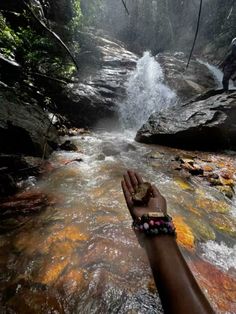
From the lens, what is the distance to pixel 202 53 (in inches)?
852

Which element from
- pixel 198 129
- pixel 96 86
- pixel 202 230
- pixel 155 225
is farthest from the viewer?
pixel 96 86

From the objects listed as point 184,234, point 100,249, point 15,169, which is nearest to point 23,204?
point 15,169

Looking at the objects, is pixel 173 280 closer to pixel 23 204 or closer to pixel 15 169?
pixel 23 204

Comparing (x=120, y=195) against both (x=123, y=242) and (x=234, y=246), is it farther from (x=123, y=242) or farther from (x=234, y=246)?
(x=234, y=246)

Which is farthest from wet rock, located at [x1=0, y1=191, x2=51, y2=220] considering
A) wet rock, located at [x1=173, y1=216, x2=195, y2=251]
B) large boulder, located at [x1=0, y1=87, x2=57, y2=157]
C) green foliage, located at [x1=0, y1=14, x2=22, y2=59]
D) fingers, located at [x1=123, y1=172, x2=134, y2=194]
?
green foliage, located at [x1=0, y1=14, x2=22, y2=59]

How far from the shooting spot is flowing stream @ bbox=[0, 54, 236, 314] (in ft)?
5.47

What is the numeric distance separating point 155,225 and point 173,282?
0.38 metres

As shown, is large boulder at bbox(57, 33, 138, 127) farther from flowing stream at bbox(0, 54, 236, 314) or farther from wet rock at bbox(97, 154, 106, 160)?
flowing stream at bbox(0, 54, 236, 314)

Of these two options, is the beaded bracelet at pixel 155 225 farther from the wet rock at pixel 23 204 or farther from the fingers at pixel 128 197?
the wet rock at pixel 23 204

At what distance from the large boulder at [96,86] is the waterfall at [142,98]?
411mm

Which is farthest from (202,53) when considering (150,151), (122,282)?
(122,282)

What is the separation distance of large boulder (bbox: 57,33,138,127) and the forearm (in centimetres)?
662

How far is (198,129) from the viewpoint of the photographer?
6816 mm

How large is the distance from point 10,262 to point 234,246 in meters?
2.18
